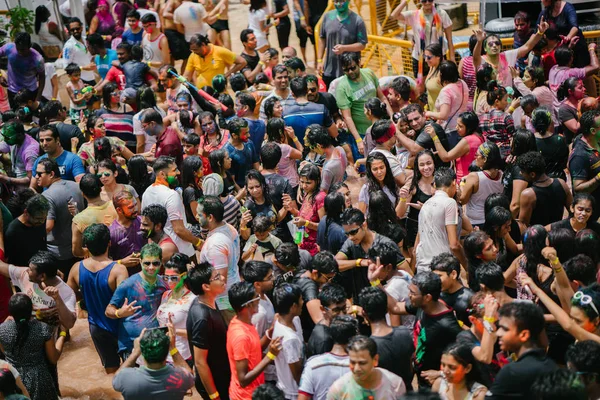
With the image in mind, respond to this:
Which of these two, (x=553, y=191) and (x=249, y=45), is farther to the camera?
(x=249, y=45)

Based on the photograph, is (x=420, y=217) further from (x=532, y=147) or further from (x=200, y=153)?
(x=200, y=153)

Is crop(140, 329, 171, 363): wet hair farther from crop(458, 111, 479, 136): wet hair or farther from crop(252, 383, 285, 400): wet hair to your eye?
crop(458, 111, 479, 136): wet hair

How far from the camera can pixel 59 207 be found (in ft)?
27.0

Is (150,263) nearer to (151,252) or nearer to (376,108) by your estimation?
(151,252)

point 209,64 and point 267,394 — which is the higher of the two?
point 209,64

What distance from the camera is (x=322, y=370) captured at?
541cm

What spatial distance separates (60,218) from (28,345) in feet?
6.78

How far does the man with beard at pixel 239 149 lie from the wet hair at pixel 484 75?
9.10ft

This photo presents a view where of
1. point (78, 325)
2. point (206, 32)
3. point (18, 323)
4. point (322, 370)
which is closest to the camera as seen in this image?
point (322, 370)

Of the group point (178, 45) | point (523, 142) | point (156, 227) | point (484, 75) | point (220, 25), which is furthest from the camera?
point (220, 25)

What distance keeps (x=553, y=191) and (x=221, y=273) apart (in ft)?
10.2

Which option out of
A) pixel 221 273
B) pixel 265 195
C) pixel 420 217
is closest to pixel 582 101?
pixel 420 217

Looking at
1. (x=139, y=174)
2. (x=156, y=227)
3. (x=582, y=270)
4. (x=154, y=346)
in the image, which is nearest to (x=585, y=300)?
(x=582, y=270)

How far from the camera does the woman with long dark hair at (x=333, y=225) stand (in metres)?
7.20
